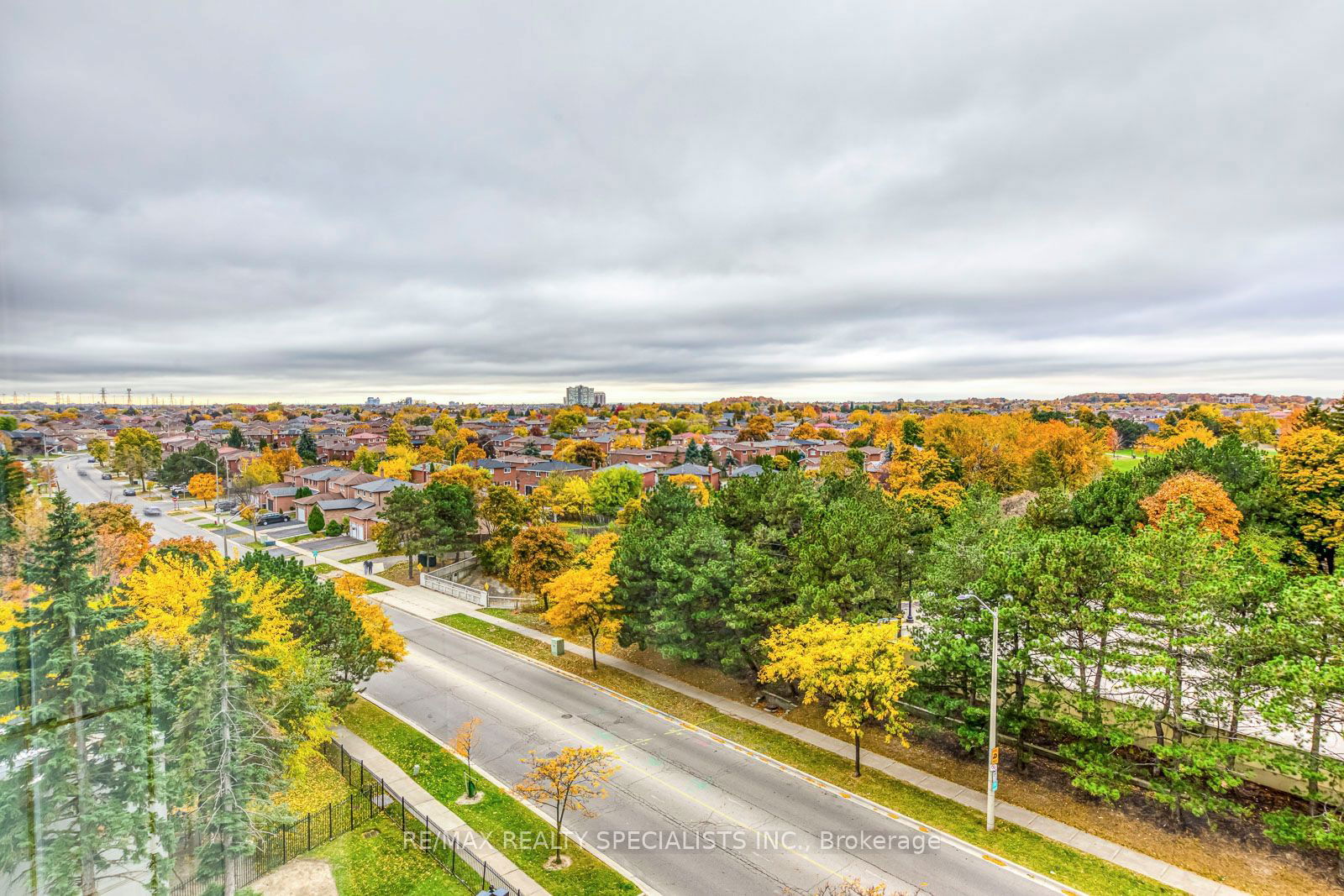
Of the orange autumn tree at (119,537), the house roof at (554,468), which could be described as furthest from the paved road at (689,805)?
the house roof at (554,468)

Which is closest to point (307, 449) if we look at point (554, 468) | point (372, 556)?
point (554, 468)

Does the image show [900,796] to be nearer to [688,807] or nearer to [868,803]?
[868,803]

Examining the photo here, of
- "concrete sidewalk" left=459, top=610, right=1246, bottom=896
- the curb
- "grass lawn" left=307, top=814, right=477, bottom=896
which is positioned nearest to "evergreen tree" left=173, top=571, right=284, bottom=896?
"grass lawn" left=307, top=814, right=477, bottom=896

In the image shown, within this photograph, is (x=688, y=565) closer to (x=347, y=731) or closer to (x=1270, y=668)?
(x=347, y=731)

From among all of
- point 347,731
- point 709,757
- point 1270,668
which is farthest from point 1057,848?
point 347,731

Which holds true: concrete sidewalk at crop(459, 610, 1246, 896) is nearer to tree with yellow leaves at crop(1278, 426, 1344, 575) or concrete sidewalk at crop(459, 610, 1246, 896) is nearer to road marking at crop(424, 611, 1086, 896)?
road marking at crop(424, 611, 1086, 896)
